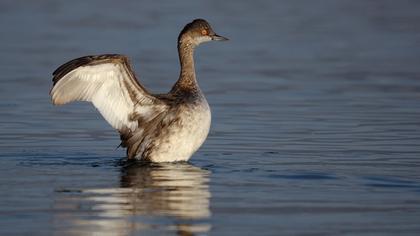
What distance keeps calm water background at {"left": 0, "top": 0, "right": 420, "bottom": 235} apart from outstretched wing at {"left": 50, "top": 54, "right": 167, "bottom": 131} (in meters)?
0.54

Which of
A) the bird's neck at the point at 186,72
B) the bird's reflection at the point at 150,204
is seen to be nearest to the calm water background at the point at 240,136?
the bird's reflection at the point at 150,204

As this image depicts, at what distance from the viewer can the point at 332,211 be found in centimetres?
971

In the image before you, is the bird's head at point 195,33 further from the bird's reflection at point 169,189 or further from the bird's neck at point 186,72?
the bird's reflection at point 169,189

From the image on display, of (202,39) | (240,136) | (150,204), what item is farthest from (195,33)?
(150,204)

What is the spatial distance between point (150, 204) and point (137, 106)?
289 centimetres

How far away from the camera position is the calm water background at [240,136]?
31.4 feet

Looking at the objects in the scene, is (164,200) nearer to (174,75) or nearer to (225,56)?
(174,75)

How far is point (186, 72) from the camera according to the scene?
1348cm

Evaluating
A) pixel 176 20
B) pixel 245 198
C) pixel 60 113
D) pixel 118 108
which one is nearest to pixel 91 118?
pixel 60 113

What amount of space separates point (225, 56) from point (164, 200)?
11.9m

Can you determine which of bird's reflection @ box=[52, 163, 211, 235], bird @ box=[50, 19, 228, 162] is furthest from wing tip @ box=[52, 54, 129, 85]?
bird's reflection @ box=[52, 163, 211, 235]

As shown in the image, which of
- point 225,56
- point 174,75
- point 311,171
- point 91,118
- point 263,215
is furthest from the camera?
point 225,56

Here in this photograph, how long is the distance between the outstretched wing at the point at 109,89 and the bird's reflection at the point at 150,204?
87cm

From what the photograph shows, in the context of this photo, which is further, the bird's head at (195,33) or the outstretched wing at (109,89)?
the bird's head at (195,33)
